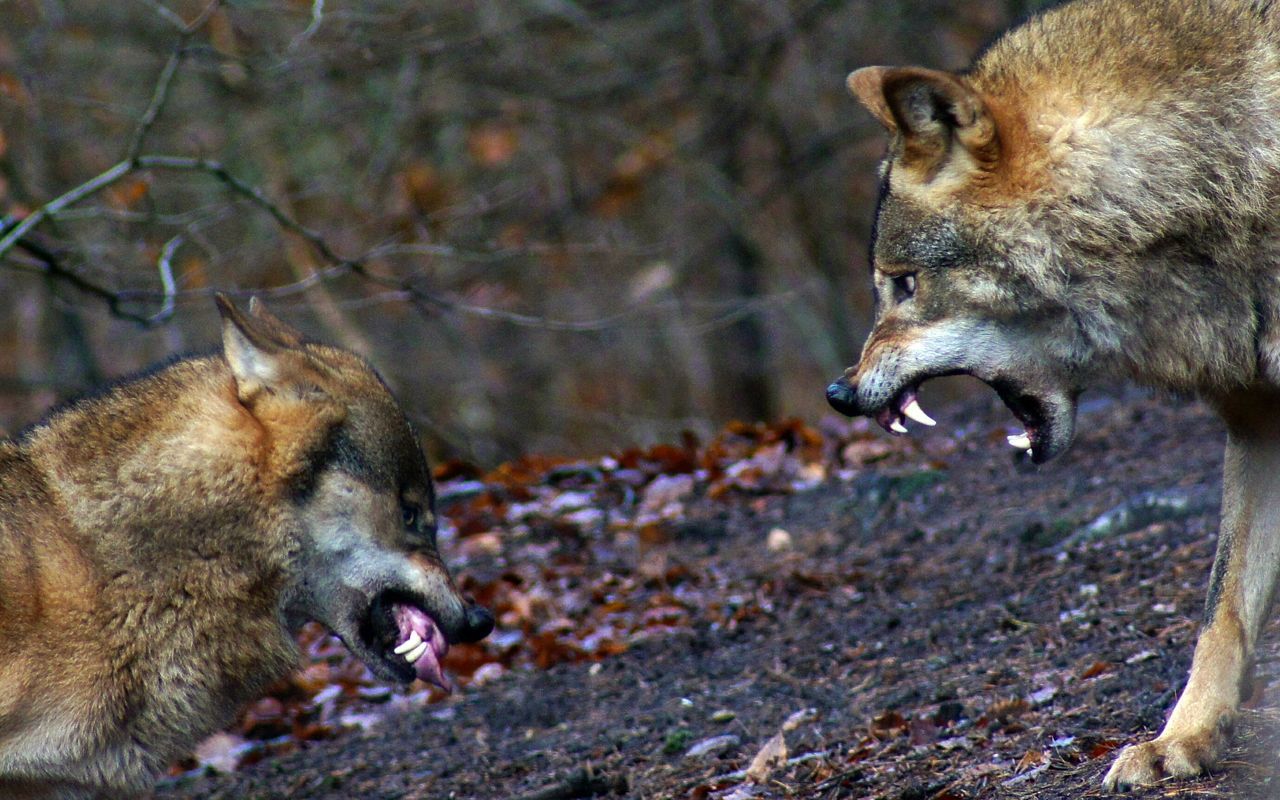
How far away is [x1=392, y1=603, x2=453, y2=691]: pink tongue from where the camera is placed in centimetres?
447

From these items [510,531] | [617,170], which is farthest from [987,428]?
[617,170]

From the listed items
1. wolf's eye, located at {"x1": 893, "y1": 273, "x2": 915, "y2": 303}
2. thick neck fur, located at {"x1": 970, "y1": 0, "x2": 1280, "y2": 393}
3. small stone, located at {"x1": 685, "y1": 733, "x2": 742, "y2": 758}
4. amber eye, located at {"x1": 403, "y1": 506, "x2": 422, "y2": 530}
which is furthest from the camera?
small stone, located at {"x1": 685, "y1": 733, "x2": 742, "y2": 758}

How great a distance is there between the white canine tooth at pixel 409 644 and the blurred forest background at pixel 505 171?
5.67m

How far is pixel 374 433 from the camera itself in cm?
447

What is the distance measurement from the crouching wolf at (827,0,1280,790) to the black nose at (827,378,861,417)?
11 centimetres

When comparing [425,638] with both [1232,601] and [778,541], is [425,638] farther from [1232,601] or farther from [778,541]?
[778,541]

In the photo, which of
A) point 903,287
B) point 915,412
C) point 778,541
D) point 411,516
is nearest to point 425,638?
point 411,516

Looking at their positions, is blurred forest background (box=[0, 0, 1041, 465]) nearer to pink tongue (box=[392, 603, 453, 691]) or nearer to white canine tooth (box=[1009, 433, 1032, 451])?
pink tongue (box=[392, 603, 453, 691])

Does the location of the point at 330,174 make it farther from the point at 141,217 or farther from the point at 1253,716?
the point at 1253,716

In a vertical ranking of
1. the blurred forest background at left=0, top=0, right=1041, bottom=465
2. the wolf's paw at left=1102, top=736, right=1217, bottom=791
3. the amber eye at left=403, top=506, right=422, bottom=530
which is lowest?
the wolf's paw at left=1102, top=736, right=1217, bottom=791

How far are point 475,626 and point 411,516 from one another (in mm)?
428

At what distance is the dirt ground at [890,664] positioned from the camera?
15.1ft

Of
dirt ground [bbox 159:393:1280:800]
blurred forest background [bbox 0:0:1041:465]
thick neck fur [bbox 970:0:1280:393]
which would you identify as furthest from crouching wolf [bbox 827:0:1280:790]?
blurred forest background [bbox 0:0:1041:465]

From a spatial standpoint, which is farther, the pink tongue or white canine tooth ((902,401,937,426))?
white canine tooth ((902,401,937,426))
